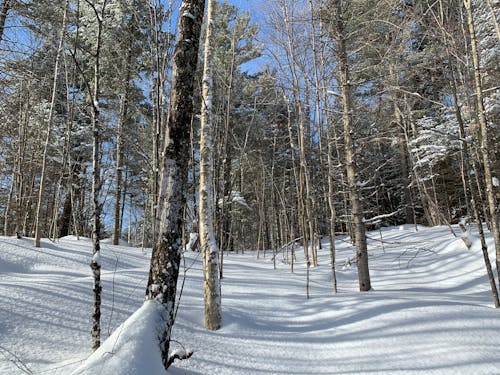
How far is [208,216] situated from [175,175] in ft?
5.18

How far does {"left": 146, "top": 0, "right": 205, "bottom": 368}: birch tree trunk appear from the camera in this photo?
2721mm

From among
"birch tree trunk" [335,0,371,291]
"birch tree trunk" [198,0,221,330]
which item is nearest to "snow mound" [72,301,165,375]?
"birch tree trunk" [198,0,221,330]

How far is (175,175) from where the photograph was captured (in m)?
2.97

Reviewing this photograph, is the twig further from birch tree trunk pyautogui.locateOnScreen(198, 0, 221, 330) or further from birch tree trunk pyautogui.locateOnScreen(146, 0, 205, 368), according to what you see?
birch tree trunk pyautogui.locateOnScreen(198, 0, 221, 330)

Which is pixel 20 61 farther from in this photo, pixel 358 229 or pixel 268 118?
pixel 268 118

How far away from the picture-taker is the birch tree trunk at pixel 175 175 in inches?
107

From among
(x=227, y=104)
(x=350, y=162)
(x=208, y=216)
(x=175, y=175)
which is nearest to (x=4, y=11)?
(x=227, y=104)

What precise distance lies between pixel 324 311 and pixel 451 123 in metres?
10.8

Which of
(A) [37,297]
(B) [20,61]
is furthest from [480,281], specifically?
(B) [20,61]

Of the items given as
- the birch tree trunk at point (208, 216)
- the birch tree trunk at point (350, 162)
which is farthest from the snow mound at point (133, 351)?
the birch tree trunk at point (350, 162)

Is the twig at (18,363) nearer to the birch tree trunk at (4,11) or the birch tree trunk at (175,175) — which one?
the birch tree trunk at (175,175)

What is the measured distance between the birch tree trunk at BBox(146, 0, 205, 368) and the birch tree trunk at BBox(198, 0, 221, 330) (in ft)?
4.46

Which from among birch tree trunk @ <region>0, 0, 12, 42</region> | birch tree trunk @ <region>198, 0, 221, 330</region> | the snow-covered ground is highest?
birch tree trunk @ <region>0, 0, 12, 42</region>

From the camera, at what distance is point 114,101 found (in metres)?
14.0
